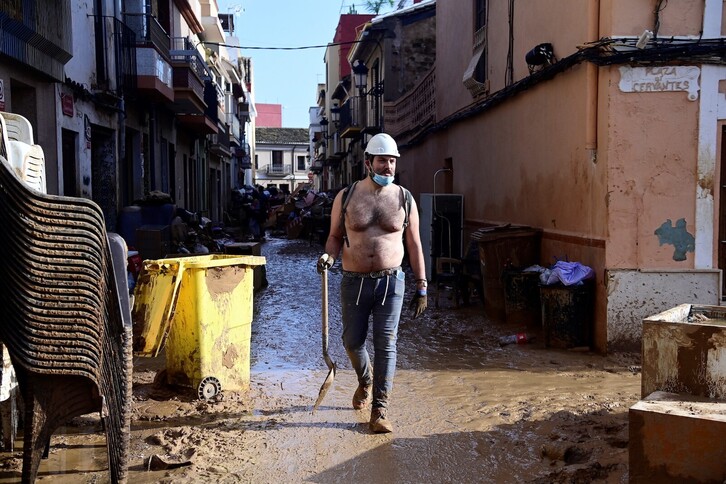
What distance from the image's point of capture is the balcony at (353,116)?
87.5 ft

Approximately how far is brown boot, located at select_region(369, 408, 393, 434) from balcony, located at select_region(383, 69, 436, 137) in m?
11.7

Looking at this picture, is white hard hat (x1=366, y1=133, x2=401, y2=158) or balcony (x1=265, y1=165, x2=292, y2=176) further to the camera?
balcony (x1=265, y1=165, x2=292, y2=176)

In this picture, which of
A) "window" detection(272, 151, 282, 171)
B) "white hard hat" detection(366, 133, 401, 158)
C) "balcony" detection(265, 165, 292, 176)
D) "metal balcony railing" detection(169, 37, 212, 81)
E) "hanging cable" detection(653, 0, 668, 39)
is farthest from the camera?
"window" detection(272, 151, 282, 171)

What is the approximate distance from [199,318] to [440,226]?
7669mm

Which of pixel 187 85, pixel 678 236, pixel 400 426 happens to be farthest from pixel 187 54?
pixel 400 426

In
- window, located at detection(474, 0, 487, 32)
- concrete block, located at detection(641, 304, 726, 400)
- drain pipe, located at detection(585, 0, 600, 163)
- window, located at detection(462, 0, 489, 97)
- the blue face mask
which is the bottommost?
concrete block, located at detection(641, 304, 726, 400)

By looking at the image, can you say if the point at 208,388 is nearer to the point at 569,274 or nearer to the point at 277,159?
the point at 569,274

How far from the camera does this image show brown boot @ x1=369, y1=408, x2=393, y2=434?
4.55m

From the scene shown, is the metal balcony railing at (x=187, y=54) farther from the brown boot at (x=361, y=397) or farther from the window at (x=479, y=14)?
the brown boot at (x=361, y=397)

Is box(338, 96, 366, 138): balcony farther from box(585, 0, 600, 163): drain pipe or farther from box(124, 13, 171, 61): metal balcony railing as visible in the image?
box(585, 0, 600, 163): drain pipe

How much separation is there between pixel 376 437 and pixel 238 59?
135 feet

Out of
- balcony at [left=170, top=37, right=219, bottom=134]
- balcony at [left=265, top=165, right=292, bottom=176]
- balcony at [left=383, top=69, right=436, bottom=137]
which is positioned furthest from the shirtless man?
balcony at [left=265, top=165, right=292, bottom=176]

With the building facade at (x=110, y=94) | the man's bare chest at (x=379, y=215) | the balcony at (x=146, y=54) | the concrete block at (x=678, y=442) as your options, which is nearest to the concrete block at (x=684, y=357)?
the concrete block at (x=678, y=442)

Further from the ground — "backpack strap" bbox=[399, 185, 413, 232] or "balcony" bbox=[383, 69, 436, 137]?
"balcony" bbox=[383, 69, 436, 137]
